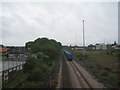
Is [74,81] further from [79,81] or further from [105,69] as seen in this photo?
[105,69]

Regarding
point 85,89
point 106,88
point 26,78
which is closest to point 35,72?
point 26,78

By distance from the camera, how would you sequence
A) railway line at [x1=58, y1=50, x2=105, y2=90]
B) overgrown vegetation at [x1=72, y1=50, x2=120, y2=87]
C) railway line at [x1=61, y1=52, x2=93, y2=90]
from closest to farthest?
railway line at [x1=58, y1=50, x2=105, y2=90] → railway line at [x1=61, y1=52, x2=93, y2=90] → overgrown vegetation at [x1=72, y1=50, x2=120, y2=87]

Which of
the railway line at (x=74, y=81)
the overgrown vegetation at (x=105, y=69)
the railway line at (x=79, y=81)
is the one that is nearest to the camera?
the railway line at (x=79, y=81)

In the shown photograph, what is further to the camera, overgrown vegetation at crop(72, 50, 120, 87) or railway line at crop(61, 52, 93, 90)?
overgrown vegetation at crop(72, 50, 120, 87)

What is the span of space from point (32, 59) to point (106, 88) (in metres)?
9.61

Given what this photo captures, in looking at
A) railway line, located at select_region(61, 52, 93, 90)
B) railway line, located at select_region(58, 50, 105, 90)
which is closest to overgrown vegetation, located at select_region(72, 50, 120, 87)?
railway line, located at select_region(58, 50, 105, 90)

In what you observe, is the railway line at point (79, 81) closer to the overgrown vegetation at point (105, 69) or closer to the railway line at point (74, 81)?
the railway line at point (74, 81)

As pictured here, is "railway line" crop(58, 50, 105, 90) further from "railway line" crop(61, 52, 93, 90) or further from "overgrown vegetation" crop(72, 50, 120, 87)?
"overgrown vegetation" crop(72, 50, 120, 87)

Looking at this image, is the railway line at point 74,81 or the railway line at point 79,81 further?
the railway line at point 74,81

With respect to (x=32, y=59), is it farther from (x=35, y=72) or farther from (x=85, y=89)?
(x=85, y=89)

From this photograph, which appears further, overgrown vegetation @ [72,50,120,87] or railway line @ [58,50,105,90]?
overgrown vegetation @ [72,50,120,87]

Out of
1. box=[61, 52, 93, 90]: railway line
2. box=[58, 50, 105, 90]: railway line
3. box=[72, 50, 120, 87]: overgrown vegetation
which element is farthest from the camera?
box=[72, 50, 120, 87]: overgrown vegetation

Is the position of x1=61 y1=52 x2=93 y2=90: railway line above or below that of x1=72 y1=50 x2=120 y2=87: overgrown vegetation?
below

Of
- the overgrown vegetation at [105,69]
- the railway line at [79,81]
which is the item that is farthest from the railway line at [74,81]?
the overgrown vegetation at [105,69]
